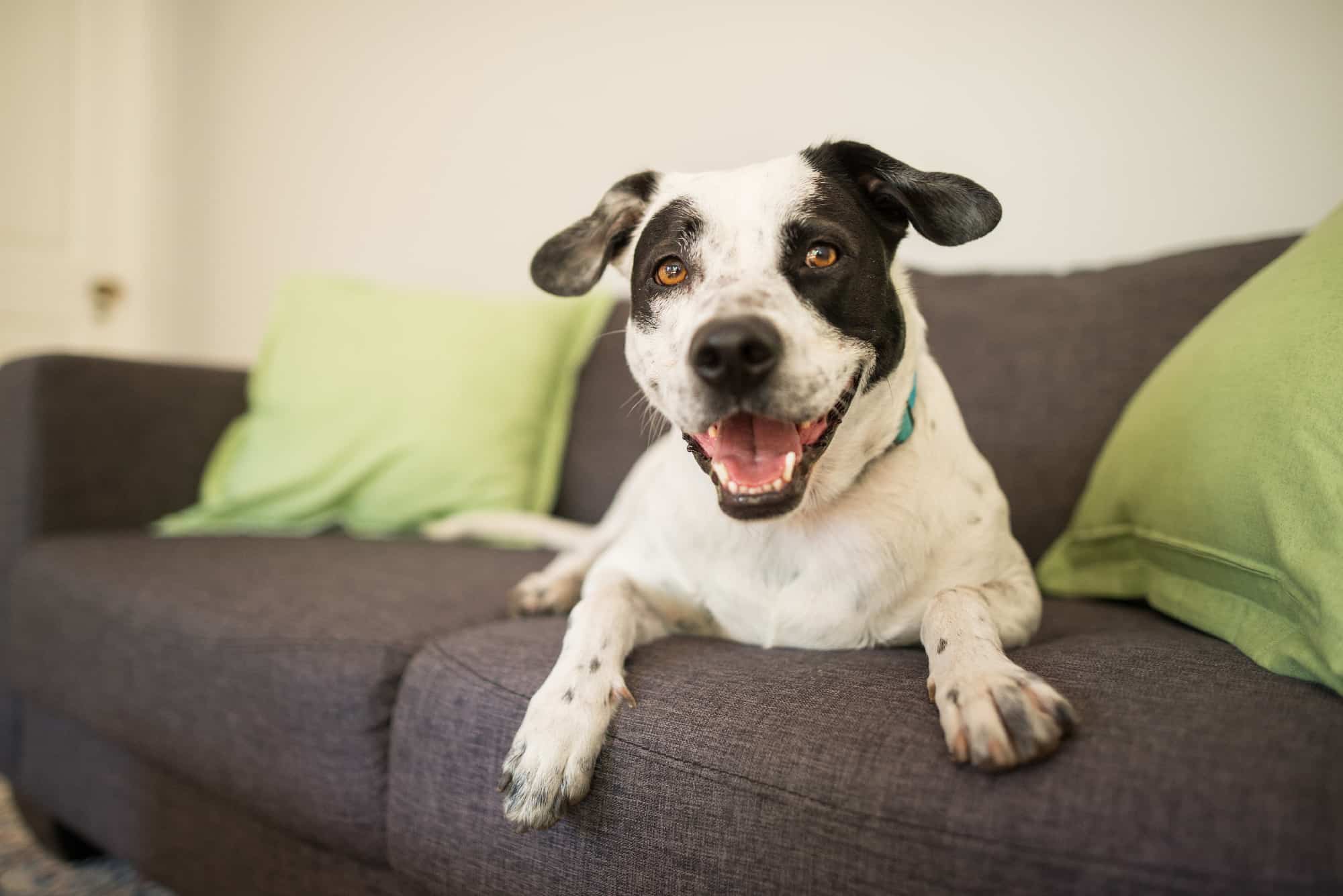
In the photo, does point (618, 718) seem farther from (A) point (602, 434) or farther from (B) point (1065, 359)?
(A) point (602, 434)

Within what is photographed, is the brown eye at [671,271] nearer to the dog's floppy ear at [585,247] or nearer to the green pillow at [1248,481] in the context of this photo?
the dog's floppy ear at [585,247]

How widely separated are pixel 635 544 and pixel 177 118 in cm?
415

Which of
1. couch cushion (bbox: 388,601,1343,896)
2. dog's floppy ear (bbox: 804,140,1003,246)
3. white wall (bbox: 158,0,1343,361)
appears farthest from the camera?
white wall (bbox: 158,0,1343,361)

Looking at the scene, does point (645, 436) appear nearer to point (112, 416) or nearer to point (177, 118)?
point (112, 416)

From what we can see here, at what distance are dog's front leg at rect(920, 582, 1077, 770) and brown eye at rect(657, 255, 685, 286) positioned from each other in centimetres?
59

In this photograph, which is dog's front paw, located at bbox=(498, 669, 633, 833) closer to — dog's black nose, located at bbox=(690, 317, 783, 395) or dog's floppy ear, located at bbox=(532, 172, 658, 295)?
dog's black nose, located at bbox=(690, 317, 783, 395)

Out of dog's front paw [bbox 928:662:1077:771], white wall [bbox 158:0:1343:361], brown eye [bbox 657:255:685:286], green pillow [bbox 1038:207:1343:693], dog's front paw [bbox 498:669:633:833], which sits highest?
white wall [bbox 158:0:1343:361]

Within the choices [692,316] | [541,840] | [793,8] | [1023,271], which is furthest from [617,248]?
[793,8]

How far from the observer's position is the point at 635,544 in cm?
143

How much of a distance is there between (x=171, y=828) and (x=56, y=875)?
1.78 feet

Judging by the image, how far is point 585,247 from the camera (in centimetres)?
147

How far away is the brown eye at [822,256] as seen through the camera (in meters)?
1.19

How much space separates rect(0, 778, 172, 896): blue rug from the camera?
181cm

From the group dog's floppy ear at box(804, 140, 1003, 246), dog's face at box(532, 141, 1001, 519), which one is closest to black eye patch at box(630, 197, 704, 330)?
dog's face at box(532, 141, 1001, 519)
